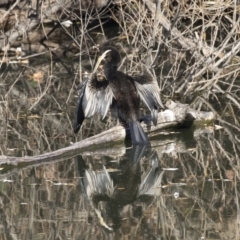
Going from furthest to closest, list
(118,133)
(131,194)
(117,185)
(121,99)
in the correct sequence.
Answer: (121,99)
(118,133)
(117,185)
(131,194)

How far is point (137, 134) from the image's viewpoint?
8.64 m

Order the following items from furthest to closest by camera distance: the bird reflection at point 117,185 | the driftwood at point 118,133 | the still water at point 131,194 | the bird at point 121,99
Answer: the bird at point 121,99 → the driftwood at point 118,133 → the bird reflection at point 117,185 → the still water at point 131,194

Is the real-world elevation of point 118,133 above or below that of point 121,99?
below

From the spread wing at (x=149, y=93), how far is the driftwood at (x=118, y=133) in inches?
7.8

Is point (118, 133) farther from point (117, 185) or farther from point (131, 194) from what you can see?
point (131, 194)

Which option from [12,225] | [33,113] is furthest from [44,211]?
[33,113]

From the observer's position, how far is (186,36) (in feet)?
39.3

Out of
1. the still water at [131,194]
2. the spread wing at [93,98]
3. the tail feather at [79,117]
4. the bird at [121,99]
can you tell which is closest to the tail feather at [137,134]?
the bird at [121,99]

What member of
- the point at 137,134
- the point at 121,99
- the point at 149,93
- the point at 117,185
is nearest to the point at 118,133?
the point at 137,134

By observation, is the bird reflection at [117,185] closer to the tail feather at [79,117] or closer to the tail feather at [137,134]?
the tail feather at [137,134]

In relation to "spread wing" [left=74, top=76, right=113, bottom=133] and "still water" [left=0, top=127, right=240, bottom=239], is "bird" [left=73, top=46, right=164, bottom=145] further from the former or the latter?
"still water" [left=0, top=127, right=240, bottom=239]

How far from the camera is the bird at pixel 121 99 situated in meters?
8.70

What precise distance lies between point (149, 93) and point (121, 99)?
31cm

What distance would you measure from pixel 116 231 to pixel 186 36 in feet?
20.3
